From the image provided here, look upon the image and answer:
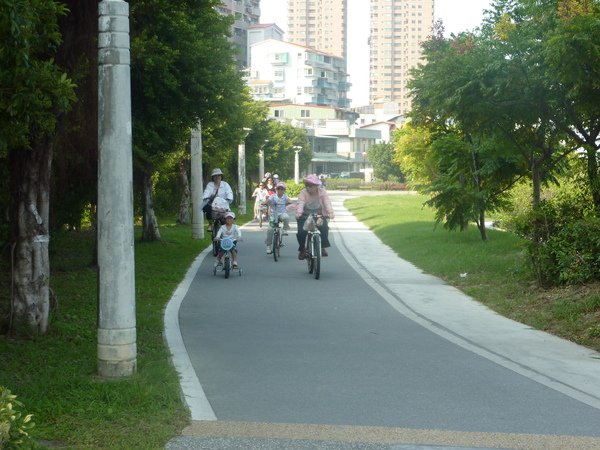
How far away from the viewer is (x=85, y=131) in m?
13.3

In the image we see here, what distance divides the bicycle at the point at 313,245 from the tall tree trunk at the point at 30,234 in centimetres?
778

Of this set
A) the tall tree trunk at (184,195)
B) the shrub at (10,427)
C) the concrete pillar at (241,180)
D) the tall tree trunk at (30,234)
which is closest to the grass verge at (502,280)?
the tall tree trunk at (30,234)

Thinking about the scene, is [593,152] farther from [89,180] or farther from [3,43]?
[3,43]

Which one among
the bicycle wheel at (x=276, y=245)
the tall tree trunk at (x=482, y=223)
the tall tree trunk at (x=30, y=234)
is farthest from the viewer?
the tall tree trunk at (x=482, y=223)

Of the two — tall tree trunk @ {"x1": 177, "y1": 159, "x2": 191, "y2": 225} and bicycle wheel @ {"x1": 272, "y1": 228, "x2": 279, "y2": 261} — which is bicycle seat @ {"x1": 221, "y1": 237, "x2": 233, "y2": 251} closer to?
bicycle wheel @ {"x1": 272, "y1": 228, "x2": 279, "y2": 261}

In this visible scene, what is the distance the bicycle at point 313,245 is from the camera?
1786 cm

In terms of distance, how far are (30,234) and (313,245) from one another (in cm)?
836

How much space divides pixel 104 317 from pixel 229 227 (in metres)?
10.4

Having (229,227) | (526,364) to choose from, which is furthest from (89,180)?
(526,364)

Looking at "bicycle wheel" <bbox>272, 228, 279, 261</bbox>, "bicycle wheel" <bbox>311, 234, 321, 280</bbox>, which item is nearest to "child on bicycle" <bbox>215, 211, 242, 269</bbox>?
"bicycle wheel" <bbox>311, 234, 321, 280</bbox>

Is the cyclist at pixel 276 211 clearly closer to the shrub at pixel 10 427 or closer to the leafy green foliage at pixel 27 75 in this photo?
the leafy green foliage at pixel 27 75

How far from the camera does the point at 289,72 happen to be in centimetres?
18300

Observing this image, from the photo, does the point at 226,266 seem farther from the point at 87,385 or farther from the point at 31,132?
the point at 87,385

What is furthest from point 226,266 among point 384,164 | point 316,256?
point 384,164
